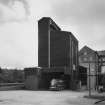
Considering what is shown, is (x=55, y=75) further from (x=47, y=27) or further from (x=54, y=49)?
(x=47, y=27)

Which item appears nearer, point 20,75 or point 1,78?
point 1,78

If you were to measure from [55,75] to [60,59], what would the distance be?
6198 millimetres

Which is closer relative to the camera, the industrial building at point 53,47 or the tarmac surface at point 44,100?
the tarmac surface at point 44,100

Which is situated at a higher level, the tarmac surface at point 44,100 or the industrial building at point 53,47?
the industrial building at point 53,47

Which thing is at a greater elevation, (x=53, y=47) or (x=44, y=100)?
(x=53, y=47)

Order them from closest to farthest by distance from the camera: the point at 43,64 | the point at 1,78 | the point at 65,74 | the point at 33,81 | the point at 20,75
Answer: the point at 33,81
the point at 65,74
the point at 43,64
the point at 1,78
the point at 20,75

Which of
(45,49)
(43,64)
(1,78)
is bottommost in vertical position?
(1,78)

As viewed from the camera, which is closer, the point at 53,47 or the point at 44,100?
the point at 44,100

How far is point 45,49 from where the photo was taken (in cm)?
5703

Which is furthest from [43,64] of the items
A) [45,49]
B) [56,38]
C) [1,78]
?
[1,78]

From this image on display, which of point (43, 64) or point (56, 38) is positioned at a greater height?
point (56, 38)

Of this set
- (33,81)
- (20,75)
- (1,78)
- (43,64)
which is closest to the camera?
(33,81)

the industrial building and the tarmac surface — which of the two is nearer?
the tarmac surface

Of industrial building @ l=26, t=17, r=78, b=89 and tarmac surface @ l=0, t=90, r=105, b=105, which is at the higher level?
industrial building @ l=26, t=17, r=78, b=89
